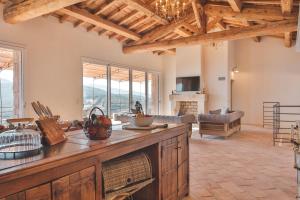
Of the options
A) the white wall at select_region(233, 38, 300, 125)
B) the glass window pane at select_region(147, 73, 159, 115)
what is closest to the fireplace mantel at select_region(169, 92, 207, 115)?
the glass window pane at select_region(147, 73, 159, 115)

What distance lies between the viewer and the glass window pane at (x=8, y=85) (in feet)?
16.3

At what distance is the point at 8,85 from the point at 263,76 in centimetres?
913

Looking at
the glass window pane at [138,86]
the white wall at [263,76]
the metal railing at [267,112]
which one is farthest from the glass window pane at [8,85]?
the metal railing at [267,112]

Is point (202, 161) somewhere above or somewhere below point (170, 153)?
below

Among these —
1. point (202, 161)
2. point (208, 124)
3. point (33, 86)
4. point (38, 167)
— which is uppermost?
point (33, 86)

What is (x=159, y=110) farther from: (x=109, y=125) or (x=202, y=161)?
(x=109, y=125)

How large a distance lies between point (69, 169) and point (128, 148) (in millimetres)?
616

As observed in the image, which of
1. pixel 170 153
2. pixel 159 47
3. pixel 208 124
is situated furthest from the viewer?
pixel 159 47

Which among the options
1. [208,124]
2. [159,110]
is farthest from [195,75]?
[208,124]

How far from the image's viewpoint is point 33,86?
5.43m

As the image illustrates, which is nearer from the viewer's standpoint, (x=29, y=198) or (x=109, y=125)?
(x=29, y=198)

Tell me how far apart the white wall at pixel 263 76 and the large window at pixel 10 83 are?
8.46 meters

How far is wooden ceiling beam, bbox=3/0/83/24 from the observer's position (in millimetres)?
3742

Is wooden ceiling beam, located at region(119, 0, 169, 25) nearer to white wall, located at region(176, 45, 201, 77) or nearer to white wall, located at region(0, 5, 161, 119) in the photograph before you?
white wall, located at region(0, 5, 161, 119)
